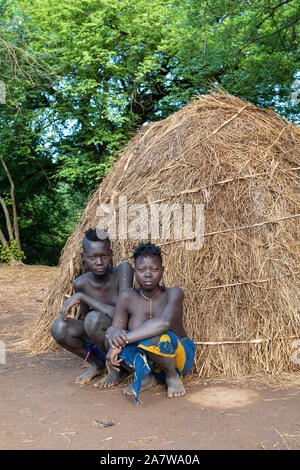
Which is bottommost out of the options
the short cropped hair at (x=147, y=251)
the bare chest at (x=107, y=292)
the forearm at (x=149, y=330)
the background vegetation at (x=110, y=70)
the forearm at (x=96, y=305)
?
the forearm at (x=149, y=330)

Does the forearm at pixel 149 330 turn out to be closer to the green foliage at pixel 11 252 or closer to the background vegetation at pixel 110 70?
the background vegetation at pixel 110 70

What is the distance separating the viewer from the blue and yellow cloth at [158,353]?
118 inches

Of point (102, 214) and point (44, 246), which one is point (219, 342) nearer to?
A: point (102, 214)

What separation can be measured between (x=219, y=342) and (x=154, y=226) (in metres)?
1.21

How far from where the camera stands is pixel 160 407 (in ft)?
9.76

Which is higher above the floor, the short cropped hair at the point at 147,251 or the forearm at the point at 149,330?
the short cropped hair at the point at 147,251

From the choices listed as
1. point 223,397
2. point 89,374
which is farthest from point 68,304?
point 223,397

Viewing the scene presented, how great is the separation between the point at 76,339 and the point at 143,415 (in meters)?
0.96

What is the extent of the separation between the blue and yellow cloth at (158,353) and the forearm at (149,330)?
40 millimetres

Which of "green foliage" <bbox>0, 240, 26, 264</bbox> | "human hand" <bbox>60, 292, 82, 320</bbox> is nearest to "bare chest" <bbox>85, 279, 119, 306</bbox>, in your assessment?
"human hand" <bbox>60, 292, 82, 320</bbox>

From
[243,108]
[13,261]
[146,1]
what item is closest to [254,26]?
[146,1]

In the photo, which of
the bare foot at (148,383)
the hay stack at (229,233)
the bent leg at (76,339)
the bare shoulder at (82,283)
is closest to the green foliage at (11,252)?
the hay stack at (229,233)

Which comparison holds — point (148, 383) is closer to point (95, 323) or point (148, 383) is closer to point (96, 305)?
point (95, 323)

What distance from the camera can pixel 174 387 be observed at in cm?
318
